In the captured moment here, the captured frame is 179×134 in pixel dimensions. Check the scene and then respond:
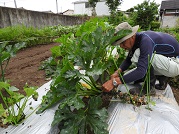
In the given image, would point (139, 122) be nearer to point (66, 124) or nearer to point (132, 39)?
point (66, 124)

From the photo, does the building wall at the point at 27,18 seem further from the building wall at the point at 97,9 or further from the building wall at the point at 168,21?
the building wall at the point at 97,9

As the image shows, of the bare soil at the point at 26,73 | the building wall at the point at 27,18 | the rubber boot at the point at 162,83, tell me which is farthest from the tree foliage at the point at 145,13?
the rubber boot at the point at 162,83

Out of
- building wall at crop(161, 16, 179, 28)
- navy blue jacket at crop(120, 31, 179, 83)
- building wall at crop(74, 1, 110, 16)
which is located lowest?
building wall at crop(161, 16, 179, 28)

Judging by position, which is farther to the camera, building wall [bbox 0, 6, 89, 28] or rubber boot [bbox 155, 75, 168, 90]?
building wall [bbox 0, 6, 89, 28]

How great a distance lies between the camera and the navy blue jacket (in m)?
1.81

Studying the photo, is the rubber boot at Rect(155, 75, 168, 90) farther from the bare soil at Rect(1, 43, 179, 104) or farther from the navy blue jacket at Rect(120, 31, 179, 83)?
the bare soil at Rect(1, 43, 179, 104)

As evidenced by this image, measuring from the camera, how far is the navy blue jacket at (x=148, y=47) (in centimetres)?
181

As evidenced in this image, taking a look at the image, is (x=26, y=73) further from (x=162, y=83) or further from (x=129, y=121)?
(x=162, y=83)

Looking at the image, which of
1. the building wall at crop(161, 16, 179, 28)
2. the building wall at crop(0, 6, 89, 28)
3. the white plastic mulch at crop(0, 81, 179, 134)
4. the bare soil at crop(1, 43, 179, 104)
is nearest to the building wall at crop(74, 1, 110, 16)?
the building wall at crop(161, 16, 179, 28)

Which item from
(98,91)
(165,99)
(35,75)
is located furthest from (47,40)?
(165,99)

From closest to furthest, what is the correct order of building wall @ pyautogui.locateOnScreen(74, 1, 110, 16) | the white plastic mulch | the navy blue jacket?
the white plastic mulch → the navy blue jacket → building wall @ pyautogui.locateOnScreen(74, 1, 110, 16)

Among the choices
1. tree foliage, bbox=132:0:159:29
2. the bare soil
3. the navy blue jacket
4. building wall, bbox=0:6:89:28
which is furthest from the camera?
tree foliage, bbox=132:0:159:29

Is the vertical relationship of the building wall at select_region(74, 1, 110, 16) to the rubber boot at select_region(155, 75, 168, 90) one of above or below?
above

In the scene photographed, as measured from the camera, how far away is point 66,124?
146 centimetres
